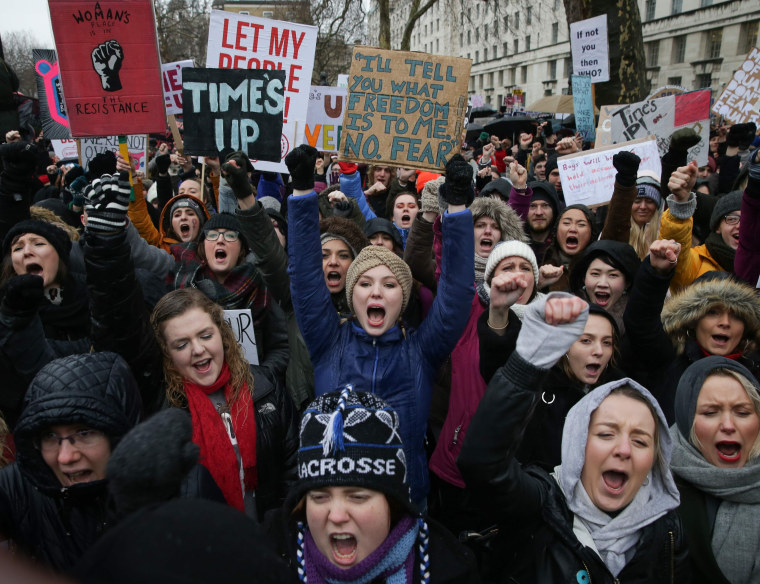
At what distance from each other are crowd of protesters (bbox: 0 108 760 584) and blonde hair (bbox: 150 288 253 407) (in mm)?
10

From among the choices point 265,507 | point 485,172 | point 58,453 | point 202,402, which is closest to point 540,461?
point 265,507

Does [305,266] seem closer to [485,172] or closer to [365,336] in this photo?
[365,336]

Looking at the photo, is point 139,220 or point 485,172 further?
point 485,172

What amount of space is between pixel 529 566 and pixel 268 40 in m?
4.65

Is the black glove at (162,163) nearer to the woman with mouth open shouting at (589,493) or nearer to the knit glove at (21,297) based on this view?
the knit glove at (21,297)

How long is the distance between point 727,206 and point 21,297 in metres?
3.95

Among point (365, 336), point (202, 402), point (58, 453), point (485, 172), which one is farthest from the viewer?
point (485, 172)

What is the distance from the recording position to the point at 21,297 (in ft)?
6.84

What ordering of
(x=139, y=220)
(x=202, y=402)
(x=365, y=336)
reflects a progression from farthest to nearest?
(x=139, y=220) < (x=365, y=336) < (x=202, y=402)

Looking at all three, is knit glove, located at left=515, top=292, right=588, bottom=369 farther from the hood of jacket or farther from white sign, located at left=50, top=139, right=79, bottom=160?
white sign, located at left=50, top=139, right=79, bottom=160

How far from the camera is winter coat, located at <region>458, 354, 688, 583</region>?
4.98ft

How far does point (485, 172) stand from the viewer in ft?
22.1

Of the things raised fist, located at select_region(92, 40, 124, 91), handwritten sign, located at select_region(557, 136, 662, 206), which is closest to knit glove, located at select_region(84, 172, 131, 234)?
raised fist, located at select_region(92, 40, 124, 91)

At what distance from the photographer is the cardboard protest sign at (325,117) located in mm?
6426
